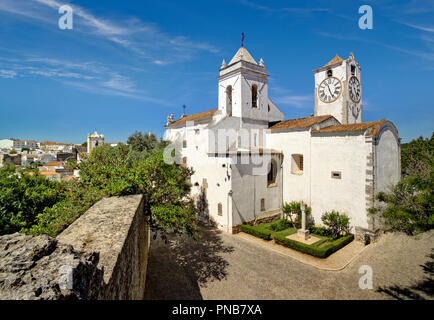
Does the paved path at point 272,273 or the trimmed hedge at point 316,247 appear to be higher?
the trimmed hedge at point 316,247

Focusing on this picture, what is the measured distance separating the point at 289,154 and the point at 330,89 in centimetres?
894

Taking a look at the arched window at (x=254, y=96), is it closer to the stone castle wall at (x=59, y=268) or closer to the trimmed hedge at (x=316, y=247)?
the trimmed hedge at (x=316, y=247)

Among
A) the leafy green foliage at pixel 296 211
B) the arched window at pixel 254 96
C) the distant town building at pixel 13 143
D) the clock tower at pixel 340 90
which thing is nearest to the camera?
the leafy green foliage at pixel 296 211

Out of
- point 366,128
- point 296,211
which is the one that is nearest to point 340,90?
point 366,128

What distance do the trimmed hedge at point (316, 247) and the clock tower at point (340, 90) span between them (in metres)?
11.7

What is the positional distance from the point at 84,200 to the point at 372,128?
17.0 m

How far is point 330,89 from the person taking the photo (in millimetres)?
22109

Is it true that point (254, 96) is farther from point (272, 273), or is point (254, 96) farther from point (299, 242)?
point (272, 273)

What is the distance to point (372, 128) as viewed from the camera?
579 inches

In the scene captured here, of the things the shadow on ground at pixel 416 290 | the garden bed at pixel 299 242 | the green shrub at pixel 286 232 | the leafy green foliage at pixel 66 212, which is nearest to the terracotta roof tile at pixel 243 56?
the garden bed at pixel 299 242

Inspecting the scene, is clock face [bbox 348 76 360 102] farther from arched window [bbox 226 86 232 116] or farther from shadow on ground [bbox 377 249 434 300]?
shadow on ground [bbox 377 249 434 300]

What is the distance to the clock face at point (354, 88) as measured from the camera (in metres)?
21.5

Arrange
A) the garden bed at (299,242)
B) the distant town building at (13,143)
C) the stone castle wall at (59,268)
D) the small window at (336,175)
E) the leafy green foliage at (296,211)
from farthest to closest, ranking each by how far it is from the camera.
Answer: the distant town building at (13,143), the leafy green foliage at (296,211), the small window at (336,175), the garden bed at (299,242), the stone castle wall at (59,268)

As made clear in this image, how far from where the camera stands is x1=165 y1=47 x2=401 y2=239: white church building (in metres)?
15.1
